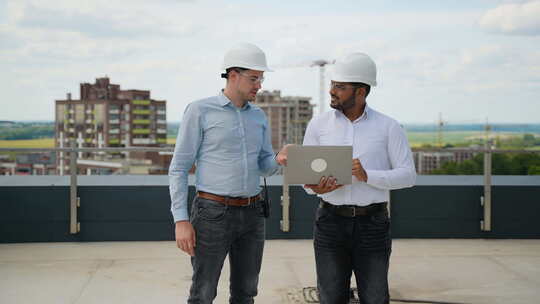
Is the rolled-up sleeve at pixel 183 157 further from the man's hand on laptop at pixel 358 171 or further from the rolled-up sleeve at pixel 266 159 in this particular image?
the man's hand on laptop at pixel 358 171

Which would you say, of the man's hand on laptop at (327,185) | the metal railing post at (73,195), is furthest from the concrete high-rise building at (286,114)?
the man's hand on laptop at (327,185)

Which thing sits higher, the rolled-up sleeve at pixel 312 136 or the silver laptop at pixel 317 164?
the rolled-up sleeve at pixel 312 136

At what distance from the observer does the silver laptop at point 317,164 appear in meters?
2.56

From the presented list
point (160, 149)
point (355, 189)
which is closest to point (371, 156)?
point (355, 189)

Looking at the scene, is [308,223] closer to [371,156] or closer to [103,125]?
[371,156]

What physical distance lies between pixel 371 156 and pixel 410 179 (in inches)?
7.2

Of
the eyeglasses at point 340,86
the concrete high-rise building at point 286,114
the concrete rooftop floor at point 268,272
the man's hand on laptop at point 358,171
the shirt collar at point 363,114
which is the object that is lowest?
the concrete rooftop floor at point 268,272

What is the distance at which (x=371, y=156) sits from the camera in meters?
2.68

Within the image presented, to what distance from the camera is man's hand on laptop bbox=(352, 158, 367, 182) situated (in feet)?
8.41

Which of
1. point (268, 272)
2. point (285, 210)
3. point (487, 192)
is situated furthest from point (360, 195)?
point (487, 192)

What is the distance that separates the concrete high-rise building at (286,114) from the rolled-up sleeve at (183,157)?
96.7 meters

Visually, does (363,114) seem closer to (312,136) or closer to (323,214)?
(312,136)

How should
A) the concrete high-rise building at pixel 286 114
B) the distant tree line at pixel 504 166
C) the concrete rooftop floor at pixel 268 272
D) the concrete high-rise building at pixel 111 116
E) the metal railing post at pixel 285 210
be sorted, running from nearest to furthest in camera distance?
1. the concrete rooftop floor at pixel 268 272
2. the metal railing post at pixel 285 210
3. the distant tree line at pixel 504 166
4. the concrete high-rise building at pixel 286 114
5. the concrete high-rise building at pixel 111 116

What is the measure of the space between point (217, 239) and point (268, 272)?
9.10 feet
